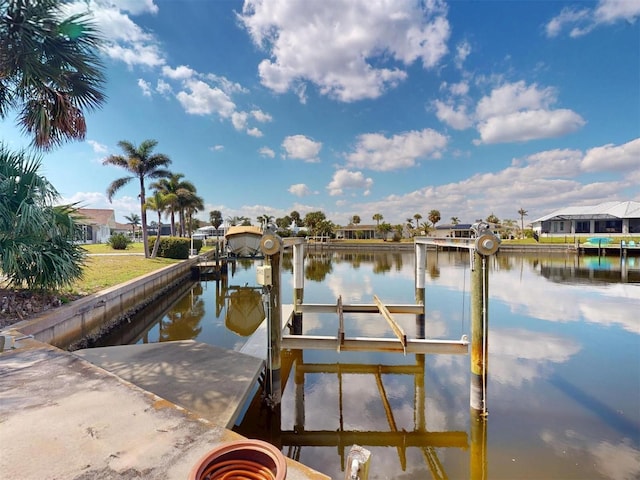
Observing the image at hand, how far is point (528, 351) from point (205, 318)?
933 centimetres

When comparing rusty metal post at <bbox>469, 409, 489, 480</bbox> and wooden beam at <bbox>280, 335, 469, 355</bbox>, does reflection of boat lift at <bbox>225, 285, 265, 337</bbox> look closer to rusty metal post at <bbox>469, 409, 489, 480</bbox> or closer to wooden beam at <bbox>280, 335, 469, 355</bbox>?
wooden beam at <bbox>280, 335, 469, 355</bbox>

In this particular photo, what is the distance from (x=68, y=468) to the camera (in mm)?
2078

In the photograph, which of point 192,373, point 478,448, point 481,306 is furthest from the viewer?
point 192,373

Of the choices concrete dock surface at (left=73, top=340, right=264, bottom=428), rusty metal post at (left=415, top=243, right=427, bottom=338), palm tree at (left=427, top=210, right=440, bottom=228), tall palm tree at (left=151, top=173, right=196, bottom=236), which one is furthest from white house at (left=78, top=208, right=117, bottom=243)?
palm tree at (left=427, top=210, right=440, bottom=228)

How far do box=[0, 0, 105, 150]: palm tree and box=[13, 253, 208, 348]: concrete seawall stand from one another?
155 inches

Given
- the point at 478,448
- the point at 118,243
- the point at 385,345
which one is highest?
the point at 118,243

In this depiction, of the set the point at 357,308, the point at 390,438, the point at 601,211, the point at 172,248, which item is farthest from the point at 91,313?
the point at 601,211

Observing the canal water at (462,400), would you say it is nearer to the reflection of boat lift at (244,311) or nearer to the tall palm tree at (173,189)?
the reflection of boat lift at (244,311)

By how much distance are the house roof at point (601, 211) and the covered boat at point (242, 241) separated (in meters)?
46.6

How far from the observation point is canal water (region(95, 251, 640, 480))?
12.6ft

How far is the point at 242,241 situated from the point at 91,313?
49.9ft

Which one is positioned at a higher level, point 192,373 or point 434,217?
point 434,217

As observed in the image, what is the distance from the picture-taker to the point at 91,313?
7457 mm

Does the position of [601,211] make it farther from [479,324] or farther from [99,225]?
[99,225]
